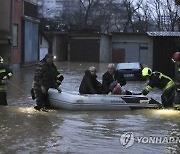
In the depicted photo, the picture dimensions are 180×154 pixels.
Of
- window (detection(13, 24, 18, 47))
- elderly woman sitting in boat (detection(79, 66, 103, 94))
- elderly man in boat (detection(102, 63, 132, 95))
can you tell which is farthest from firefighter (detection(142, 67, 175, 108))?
window (detection(13, 24, 18, 47))

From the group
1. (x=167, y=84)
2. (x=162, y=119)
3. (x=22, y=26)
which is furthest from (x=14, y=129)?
(x=22, y=26)

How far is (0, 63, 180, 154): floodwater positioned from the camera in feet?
26.9

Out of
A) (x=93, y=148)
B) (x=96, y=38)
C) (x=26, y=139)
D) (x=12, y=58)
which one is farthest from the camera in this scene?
(x=96, y=38)

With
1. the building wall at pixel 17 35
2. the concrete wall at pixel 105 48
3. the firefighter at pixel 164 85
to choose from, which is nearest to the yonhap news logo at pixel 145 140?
the firefighter at pixel 164 85

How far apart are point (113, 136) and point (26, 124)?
89.3 inches

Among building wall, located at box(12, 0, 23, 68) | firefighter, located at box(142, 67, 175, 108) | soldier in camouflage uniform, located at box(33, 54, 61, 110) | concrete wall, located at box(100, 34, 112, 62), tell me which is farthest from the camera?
concrete wall, located at box(100, 34, 112, 62)

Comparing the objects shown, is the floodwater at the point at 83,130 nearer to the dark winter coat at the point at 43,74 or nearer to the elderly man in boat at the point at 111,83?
the dark winter coat at the point at 43,74

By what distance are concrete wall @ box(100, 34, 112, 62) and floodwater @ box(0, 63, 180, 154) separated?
154 ft

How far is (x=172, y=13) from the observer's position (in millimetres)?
69312

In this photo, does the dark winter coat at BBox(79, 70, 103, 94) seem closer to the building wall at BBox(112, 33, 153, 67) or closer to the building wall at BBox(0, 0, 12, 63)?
the building wall at BBox(0, 0, 12, 63)

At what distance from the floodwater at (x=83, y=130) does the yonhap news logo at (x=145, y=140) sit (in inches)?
1.7

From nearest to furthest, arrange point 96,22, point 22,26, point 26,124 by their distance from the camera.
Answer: point 26,124
point 22,26
point 96,22

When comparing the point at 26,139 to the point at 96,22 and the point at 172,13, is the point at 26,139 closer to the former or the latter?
the point at 172,13

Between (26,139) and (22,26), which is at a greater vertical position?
(22,26)
